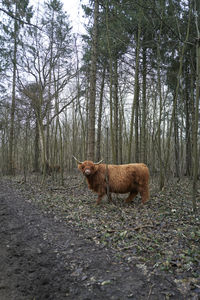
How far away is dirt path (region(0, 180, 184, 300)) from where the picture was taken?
260 cm

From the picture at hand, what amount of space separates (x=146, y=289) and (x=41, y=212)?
171 inches

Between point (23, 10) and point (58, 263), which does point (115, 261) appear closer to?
point (58, 263)

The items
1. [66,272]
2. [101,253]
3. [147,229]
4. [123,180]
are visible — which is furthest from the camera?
[123,180]

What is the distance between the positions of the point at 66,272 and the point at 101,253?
0.76 m

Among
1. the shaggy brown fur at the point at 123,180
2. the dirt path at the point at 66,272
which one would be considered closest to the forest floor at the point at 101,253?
the dirt path at the point at 66,272

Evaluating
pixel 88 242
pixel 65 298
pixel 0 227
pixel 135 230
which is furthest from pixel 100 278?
pixel 0 227

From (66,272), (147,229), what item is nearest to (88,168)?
(147,229)

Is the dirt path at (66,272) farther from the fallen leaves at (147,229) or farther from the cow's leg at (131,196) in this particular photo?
the cow's leg at (131,196)

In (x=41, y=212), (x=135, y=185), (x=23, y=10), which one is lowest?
(x=41, y=212)

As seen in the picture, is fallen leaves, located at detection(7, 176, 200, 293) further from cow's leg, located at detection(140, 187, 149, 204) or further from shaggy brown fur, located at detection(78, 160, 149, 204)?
shaggy brown fur, located at detection(78, 160, 149, 204)

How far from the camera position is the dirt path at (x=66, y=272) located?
102 inches

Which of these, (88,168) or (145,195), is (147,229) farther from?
(88,168)

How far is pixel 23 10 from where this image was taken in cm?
491

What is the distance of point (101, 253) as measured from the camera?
3.68 metres
